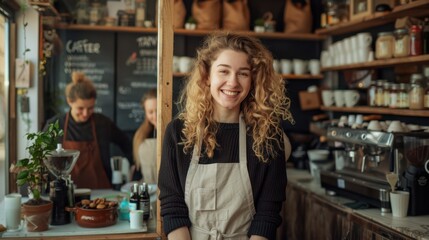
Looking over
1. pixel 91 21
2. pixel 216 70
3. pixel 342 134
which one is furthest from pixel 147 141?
pixel 216 70

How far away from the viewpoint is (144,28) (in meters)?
4.04

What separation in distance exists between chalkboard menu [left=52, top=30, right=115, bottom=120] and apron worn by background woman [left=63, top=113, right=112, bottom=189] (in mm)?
265

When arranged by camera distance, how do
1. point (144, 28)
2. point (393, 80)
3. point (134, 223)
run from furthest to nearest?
point (144, 28) → point (393, 80) → point (134, 223)

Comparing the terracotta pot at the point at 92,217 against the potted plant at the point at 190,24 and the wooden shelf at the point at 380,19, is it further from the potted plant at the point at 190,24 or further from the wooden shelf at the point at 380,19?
the potted plant at the point at 190,24

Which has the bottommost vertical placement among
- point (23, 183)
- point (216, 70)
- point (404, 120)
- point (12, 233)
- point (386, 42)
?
point (12, 233)

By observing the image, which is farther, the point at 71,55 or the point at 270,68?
the point at 71,55

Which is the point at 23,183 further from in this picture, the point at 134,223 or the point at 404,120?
the point at 404,120

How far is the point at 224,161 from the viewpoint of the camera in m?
1.96

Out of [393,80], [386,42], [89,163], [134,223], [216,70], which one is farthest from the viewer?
[393,80]

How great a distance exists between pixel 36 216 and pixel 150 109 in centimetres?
176

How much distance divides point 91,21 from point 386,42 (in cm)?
217

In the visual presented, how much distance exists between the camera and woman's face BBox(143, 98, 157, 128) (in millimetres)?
3571

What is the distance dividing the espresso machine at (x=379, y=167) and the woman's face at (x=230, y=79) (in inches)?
44.2

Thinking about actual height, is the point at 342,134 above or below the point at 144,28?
below
